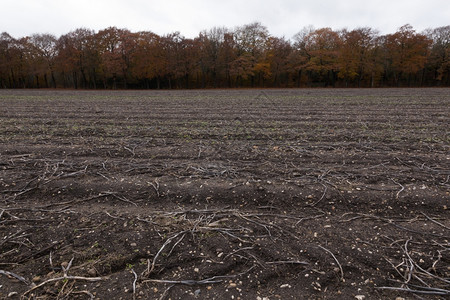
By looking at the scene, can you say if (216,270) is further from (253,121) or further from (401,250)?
(253,121)

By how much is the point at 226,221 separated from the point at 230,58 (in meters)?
53.1

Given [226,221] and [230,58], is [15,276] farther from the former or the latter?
[230,58]

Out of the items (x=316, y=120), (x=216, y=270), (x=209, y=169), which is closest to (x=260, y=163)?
(x=209, y=169)

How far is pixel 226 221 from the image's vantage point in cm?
398

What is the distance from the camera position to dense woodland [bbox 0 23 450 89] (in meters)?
50.3

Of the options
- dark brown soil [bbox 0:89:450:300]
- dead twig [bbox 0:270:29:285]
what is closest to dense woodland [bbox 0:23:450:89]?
dark brown soil [bbox 0:89:450:300]

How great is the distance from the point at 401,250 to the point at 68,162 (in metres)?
7.08

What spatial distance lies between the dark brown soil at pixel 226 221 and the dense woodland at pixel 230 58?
1877 inches

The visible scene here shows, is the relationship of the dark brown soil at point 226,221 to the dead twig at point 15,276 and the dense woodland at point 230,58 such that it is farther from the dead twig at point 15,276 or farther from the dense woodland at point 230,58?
the dense woodland at point 230,58

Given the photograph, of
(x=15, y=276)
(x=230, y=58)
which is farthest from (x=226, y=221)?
(x=230, y=58)

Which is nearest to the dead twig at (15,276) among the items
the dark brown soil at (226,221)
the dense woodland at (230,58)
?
the dark brown soil at (226,221)

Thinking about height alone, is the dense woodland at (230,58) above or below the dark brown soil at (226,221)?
above

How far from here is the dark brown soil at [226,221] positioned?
113 inches

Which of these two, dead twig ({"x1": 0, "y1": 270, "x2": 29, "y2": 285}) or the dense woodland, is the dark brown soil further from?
the dense woodland
